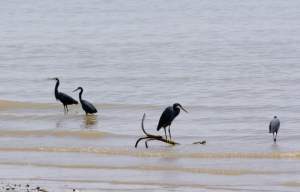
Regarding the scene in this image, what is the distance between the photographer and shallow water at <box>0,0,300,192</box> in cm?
1423

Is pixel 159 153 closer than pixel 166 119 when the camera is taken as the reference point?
Yes

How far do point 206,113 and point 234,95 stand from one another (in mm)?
3574

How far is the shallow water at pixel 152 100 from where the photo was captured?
14.2m

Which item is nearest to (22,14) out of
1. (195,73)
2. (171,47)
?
(171,47)

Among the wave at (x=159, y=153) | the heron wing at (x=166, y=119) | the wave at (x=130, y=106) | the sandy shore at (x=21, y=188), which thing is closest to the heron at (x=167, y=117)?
the heron wing at (x=166, y=119)

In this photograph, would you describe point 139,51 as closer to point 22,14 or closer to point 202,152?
point 202,152

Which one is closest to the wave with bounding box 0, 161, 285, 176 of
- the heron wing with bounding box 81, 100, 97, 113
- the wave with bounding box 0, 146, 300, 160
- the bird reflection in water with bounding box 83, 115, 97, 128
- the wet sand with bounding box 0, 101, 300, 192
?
the wet sand with bounding box 0, 101, 300, 192

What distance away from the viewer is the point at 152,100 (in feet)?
80.9

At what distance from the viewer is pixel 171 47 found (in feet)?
131

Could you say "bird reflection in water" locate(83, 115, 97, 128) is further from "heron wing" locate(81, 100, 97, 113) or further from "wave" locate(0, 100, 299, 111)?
"wave" locate(0, 100, 299, 111)

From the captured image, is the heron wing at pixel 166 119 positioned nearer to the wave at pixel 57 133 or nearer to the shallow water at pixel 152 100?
the shallow water at pixel 152 100

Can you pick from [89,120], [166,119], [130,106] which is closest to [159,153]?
[166,119]

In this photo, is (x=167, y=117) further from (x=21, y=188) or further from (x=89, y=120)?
(x=21, y=188)

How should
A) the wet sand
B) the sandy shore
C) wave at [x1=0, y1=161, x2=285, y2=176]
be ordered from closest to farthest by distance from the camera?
the sandy shore, the wet sand, wave at [x1=0, y1=161, x2=285, y2=176]
